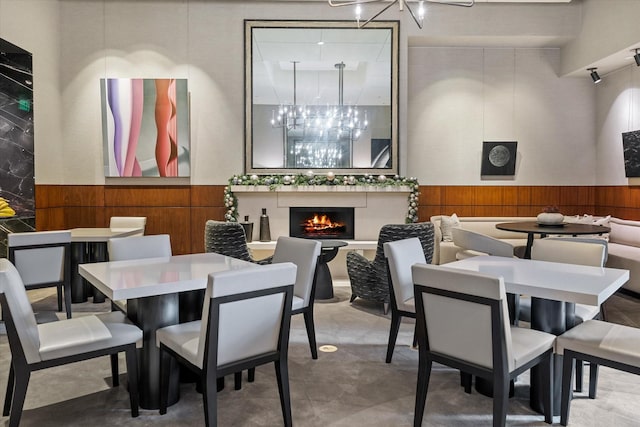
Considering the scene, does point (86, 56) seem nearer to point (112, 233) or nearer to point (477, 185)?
point (112, 233)

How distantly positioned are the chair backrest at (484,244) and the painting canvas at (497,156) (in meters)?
3.29

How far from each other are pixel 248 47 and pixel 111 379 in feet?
15.8

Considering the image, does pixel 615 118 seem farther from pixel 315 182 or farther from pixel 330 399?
pixel 330 399

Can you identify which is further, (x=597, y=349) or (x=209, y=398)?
(x=597, y=349)

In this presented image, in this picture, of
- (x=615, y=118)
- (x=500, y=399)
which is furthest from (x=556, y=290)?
(x=615, y=118)

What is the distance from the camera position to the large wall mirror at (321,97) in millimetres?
6582

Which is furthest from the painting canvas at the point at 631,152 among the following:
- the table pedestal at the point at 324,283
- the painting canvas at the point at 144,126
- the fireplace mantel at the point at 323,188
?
the painting canvas at the point at 144,126

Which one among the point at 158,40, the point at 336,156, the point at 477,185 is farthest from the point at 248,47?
the point at 477,185

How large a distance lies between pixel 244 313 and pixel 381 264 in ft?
8.37

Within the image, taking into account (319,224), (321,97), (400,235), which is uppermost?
(321,97)

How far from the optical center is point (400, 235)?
426cm

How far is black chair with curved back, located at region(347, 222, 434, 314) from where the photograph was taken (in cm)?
429

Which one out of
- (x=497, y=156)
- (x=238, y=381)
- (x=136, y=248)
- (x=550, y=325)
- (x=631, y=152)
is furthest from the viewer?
(x=497, y=156)

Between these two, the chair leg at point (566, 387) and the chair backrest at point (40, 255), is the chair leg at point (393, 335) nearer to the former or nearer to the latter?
the chair leg at point (566, 387)
